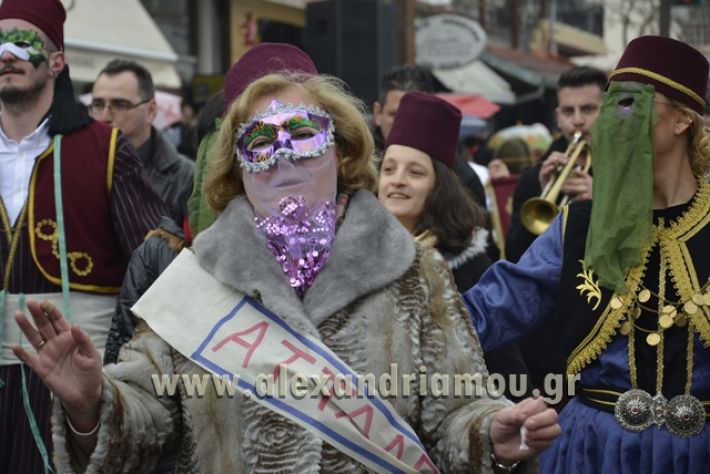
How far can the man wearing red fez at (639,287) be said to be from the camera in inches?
161

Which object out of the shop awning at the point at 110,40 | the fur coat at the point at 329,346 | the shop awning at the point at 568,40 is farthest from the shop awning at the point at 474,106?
the shop awning at the point at 568,40

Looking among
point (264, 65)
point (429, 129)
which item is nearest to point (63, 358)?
point (264, 65)

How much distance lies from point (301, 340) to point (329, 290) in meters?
0.15

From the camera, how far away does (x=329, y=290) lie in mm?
3488

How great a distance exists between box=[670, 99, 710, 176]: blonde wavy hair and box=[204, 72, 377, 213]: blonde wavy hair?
1161 mm

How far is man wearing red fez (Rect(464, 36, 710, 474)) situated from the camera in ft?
13.5

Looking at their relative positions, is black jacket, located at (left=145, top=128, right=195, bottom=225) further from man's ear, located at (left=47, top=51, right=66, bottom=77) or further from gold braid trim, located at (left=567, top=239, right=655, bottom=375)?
gold braid trim, located at (left=567, top=239, right=655, bottom=375)

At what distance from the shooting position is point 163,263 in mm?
4734

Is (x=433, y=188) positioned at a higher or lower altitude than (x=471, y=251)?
higher

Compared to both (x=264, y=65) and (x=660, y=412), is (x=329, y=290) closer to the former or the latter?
(x=264, y=65)

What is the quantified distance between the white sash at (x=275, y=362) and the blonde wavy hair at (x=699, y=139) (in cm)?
149

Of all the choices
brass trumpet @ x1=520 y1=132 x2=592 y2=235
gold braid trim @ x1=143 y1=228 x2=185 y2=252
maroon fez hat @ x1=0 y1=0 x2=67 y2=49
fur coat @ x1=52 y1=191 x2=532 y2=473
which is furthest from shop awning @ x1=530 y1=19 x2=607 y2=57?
fur coat @ x1=52 y1=191 x2=532 y2=473

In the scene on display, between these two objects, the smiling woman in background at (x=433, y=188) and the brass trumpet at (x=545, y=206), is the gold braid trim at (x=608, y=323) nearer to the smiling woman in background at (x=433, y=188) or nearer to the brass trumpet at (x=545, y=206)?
the smiling woman in background at (x=433, y=188)

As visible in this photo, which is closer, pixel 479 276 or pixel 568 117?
pixel 479 276
